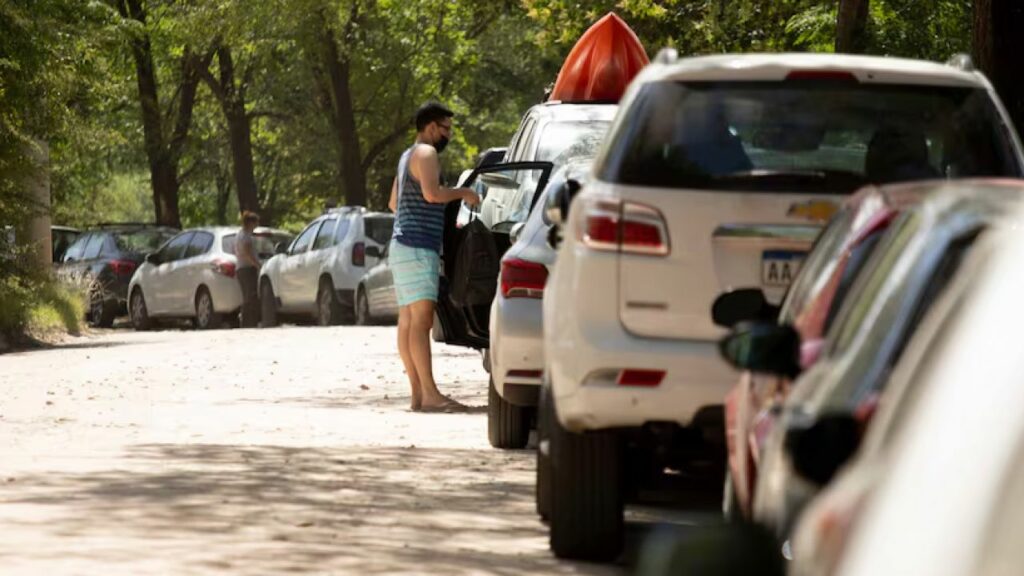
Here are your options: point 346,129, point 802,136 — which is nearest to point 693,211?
point 802,136

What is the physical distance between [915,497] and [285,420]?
508 inches

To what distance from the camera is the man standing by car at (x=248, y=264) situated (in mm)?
34125

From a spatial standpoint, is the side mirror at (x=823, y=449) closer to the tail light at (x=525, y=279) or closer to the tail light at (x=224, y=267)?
the tail light at (x=525, y=279)

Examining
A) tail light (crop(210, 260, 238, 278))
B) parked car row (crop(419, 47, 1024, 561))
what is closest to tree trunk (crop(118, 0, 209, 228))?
tail light (crop(210, 260, 238, 278))

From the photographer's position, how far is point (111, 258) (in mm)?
39000

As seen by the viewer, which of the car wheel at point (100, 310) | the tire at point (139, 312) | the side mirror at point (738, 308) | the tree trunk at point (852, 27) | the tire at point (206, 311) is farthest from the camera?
the tire at point (139, 312)

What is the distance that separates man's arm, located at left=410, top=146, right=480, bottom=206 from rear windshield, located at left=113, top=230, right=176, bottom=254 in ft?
80.9

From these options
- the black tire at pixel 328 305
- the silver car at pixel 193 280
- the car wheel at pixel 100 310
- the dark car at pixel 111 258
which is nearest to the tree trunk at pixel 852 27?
the black tire at pixel 328 305

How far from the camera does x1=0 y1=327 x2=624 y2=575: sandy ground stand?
8250 millimetres

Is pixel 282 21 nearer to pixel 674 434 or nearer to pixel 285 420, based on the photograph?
pixel 285 420

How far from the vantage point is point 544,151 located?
14.2m

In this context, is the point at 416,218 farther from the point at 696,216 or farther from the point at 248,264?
the point at 248,264

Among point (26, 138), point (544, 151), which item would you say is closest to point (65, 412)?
point (544, 151)

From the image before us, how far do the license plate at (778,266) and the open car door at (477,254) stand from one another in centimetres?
540
